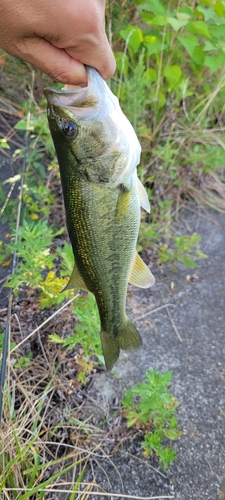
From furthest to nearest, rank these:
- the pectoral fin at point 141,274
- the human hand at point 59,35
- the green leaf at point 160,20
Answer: the green leaf at point 160,20
the pectoral fin at point 141,274
the human hand at point 59,35

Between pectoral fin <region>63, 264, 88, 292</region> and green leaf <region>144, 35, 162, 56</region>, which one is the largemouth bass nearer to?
pectoral fin <region>63, 264, 88, 292</region>

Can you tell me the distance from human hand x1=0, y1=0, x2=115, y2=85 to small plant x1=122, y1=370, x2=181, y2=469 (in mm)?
1427

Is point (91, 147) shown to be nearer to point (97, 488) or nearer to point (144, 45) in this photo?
point (97, 488)

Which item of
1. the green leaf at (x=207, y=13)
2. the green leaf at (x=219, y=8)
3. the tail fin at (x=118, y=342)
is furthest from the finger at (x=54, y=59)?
the green leaf at (x=219, y=8)

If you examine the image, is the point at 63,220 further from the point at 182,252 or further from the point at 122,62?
the point at 122,62

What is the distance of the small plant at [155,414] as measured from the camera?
189 cm

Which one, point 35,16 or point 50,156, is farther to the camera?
point 50,156

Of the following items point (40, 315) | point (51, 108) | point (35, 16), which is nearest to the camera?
point (35, 16)

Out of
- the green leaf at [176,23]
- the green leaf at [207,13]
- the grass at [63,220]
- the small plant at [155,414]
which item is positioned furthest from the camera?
the green leaf at [207,13]

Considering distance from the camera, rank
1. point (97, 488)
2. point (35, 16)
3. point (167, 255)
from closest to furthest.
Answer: point (35, 16) < point (97, 488) < point (167, 255)

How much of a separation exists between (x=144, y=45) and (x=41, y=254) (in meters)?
1.97

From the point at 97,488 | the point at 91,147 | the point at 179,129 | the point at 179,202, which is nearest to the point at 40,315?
the point at 97,488

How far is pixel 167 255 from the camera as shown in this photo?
9.61 feet

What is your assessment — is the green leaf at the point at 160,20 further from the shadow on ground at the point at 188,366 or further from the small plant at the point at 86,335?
the small plant at the point at 86,335
